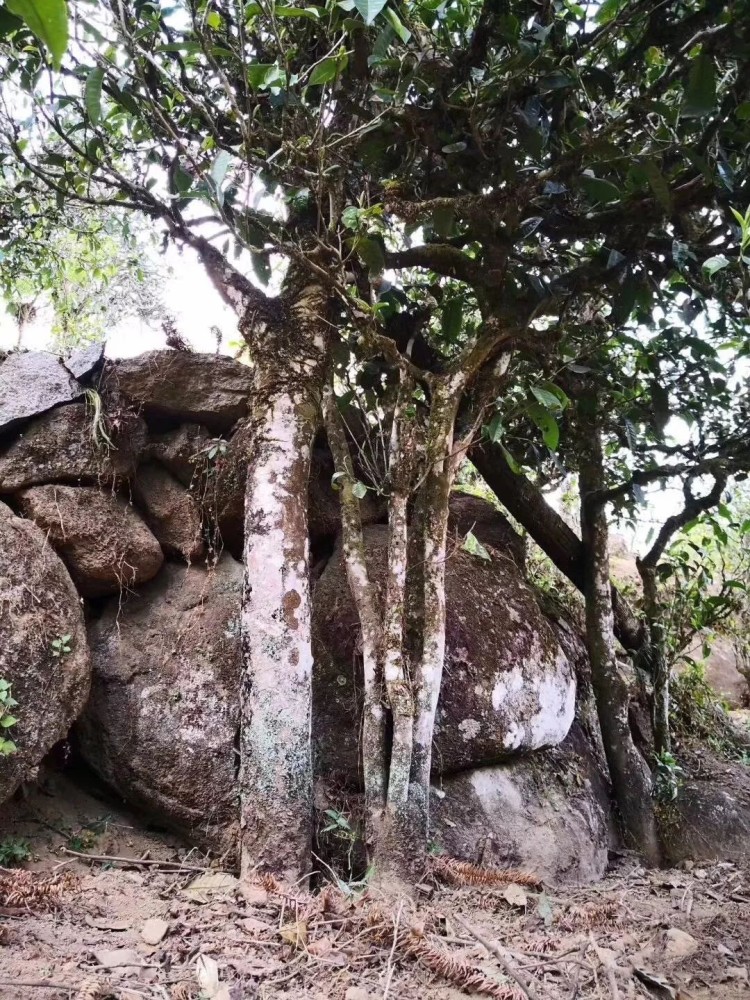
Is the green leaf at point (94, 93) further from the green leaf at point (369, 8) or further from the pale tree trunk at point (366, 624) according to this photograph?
the pale tree trunk at point (366, 624)

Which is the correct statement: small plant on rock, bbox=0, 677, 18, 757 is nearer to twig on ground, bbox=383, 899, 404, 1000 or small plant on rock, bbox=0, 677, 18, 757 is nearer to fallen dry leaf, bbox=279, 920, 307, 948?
fallen dry leaf, bbox=279, 920, 307, 948

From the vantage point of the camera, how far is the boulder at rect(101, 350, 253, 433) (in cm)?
359

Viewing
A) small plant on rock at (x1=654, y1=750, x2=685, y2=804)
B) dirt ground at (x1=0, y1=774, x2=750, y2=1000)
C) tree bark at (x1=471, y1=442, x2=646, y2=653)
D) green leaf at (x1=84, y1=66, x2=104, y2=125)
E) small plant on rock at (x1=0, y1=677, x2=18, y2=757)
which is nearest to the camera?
dirt ground at (x1=0, y1=774, x2=750, y2=1000)

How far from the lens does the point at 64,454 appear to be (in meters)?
3.35

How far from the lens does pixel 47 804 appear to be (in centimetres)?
292

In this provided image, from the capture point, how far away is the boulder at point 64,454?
325cm

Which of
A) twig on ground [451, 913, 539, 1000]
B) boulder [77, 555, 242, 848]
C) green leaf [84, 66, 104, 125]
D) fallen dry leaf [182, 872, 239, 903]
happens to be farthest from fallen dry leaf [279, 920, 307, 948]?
green leaf [84, 66, 104, 125]

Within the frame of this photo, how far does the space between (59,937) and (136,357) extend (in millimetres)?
2715

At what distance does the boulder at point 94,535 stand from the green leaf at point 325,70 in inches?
88.1

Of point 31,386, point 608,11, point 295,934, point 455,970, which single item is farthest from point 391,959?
point 608,11

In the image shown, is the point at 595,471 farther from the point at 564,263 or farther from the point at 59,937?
the point at 59,937

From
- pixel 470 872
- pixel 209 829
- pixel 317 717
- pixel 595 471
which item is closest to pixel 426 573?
pixel 317 717

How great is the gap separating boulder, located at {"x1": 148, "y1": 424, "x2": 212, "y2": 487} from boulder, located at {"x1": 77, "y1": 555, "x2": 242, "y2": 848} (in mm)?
699

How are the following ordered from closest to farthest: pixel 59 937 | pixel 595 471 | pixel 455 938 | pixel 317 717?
pixel 59 937, pixel 455 938, pixel 317 717, pixel 595 471
